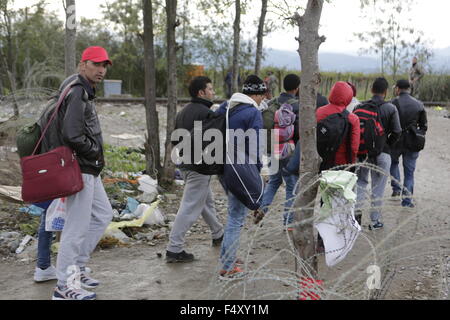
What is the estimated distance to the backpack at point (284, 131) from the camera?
564cm

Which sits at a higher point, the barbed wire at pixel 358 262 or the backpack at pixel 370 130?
the backpack at pixel 370 130

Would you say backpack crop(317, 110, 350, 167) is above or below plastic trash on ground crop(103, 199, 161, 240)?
above

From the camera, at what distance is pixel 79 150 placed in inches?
146

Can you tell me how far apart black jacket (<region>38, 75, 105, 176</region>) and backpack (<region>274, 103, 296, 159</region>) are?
2.31 metres

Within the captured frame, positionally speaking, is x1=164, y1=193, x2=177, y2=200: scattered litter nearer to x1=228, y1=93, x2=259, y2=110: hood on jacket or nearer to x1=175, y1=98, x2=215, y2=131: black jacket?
x1=175, y1=98, x2=215, y2=131: black jacket

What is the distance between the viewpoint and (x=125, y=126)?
46.2 ft

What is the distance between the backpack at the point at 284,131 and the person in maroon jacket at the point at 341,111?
2.09ft

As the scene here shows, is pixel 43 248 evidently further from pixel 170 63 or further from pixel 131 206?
pixel 170 63

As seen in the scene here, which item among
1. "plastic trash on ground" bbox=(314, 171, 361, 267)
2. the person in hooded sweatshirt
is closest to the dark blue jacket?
the person in hooded sweatshirt

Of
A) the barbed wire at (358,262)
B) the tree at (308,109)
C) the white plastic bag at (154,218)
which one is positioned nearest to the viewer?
the barbed wire at (358,262)

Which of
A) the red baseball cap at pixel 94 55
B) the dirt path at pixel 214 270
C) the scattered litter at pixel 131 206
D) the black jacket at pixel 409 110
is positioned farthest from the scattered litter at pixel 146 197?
the black jacket at pixel 409 110

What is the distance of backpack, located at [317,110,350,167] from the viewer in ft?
16.0

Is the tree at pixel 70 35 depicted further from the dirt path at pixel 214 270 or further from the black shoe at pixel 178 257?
the black shoe at pixel 178 257
